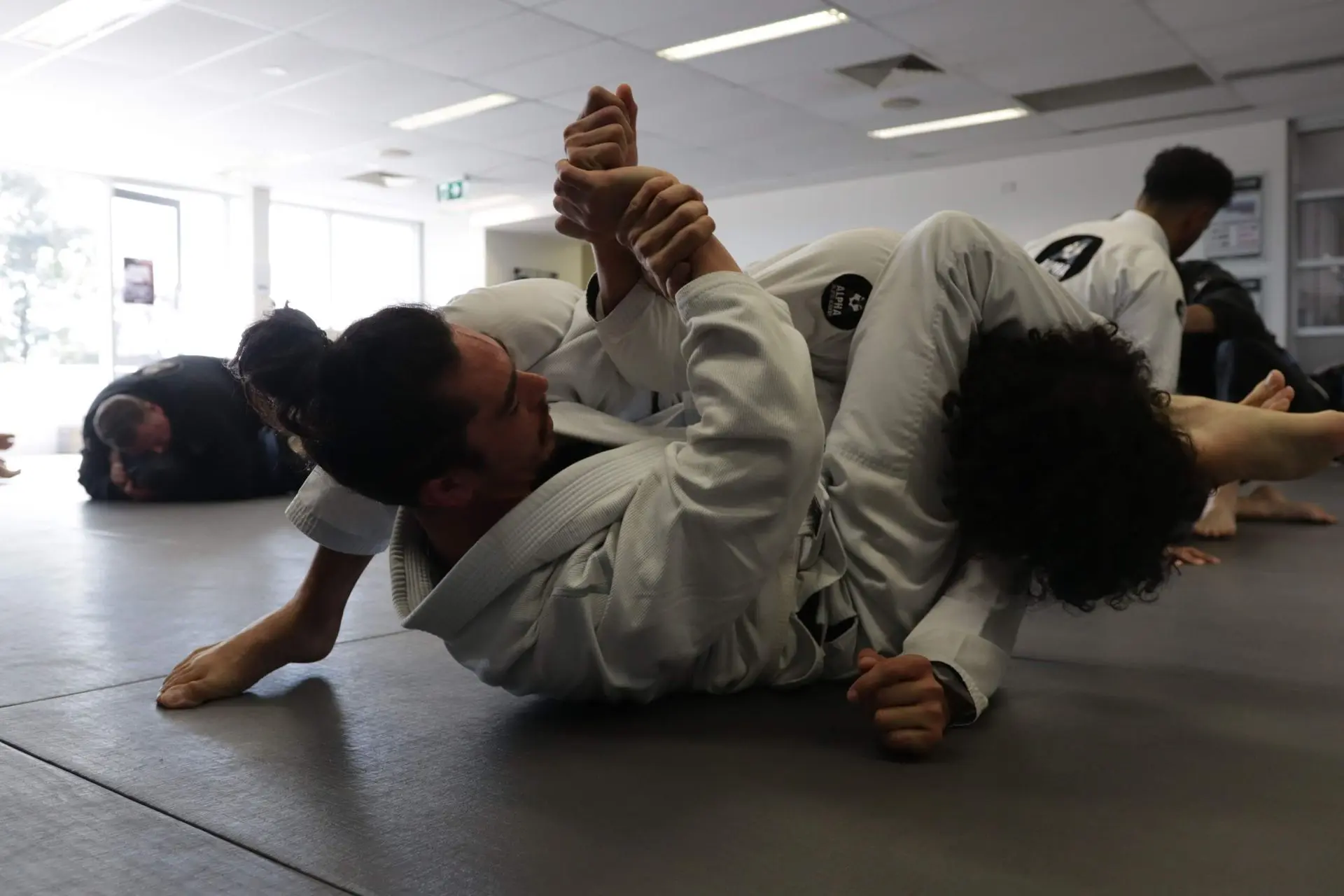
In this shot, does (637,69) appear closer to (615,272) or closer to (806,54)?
(806,54)

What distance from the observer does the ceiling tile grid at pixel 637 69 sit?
19.5 ft

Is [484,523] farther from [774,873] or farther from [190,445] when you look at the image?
[190,445]

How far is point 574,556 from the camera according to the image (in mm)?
1239

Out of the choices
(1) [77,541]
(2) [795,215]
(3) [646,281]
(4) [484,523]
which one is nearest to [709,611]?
(4) [484,523]

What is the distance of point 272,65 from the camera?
683 cm

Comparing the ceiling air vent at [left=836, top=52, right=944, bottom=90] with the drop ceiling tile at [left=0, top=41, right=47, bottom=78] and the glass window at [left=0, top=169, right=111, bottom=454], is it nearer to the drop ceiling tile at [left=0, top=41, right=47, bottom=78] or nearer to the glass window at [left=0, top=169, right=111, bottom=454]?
the drop ceiling tile at [left=0, top=41, right=47, bottom=78]

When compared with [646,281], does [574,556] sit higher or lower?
lower

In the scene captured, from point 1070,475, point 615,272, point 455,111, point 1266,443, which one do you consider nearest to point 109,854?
point 615,272

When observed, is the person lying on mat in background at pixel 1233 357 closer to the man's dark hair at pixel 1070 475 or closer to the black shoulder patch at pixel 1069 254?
the black shoulder patch at pixel 1069 254

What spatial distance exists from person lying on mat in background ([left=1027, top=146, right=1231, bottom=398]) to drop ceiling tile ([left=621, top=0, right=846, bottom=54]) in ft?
9.70

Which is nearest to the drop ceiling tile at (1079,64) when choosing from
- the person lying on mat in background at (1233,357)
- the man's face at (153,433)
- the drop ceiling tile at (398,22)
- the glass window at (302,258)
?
the person lying on mat in background at (1233,357)

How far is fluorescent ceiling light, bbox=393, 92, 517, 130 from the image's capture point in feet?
25.2

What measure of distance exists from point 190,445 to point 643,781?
401 cm

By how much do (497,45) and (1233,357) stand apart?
4425 mm
